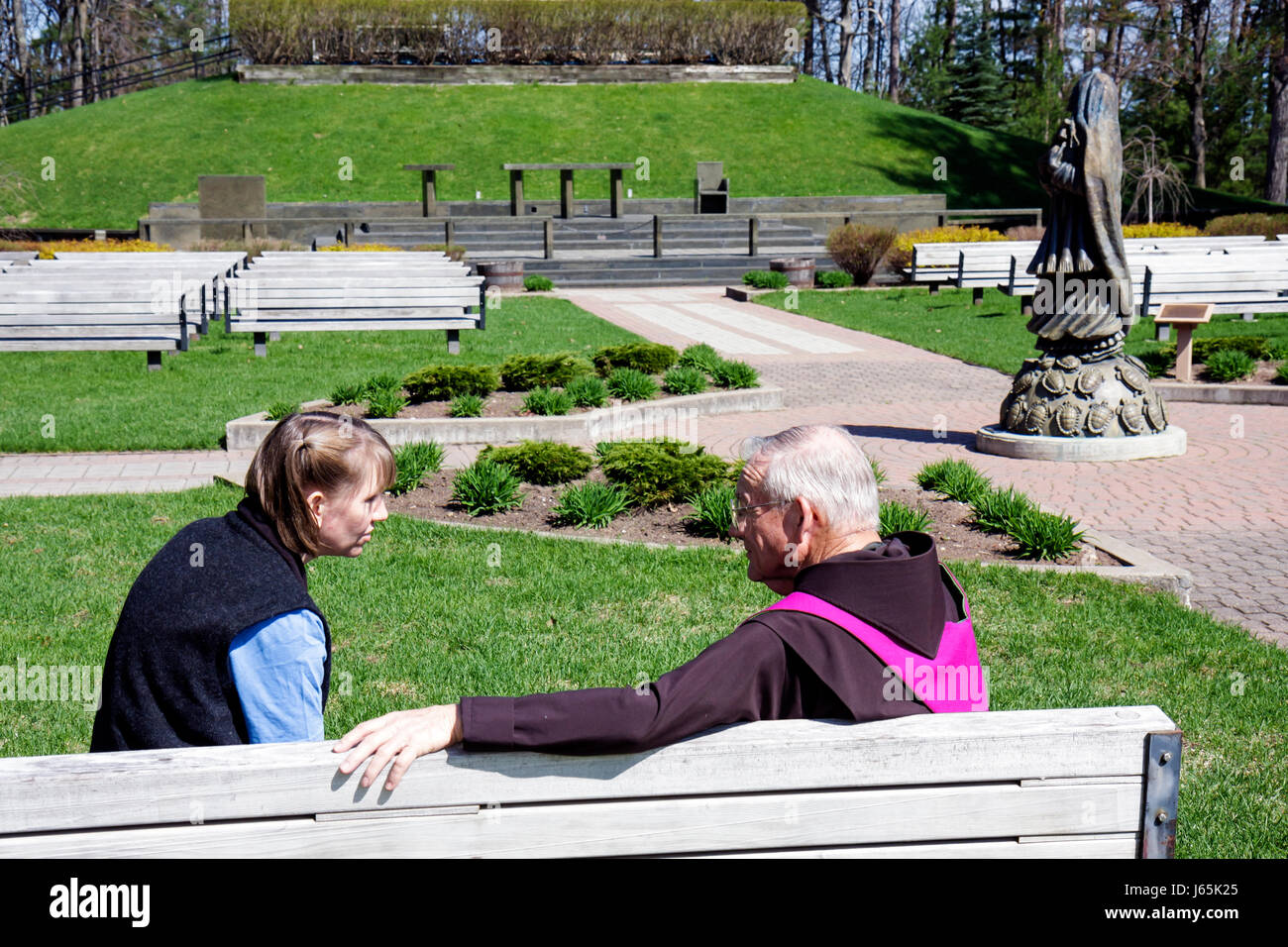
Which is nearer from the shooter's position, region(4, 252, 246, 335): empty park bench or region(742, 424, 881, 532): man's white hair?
region(742, 424, 881, 532): man's white hair

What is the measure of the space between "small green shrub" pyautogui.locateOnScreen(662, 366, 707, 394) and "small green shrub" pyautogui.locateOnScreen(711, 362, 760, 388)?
221 millimetres

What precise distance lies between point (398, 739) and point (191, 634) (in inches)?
26.4

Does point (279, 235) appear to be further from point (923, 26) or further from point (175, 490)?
point (923, 26)

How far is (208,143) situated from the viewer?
40.3 m

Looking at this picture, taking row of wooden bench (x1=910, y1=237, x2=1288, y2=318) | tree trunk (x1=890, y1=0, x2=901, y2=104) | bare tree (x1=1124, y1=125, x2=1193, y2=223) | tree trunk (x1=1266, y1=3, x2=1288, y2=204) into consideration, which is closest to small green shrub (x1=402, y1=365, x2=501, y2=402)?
row of wooden bench (x1=910, y1=237, x2=1288, y2=318)

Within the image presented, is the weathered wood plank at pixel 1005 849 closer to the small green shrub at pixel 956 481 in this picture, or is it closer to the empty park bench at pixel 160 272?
the small green shrub at pixel 956 481

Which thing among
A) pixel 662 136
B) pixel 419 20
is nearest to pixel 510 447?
pixel 662 136

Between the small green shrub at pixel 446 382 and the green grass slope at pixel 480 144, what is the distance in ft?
89.9

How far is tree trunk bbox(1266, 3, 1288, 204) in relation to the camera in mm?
37688

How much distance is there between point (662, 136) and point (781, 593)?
4124 cm

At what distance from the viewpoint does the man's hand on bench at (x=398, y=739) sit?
75.7 inches

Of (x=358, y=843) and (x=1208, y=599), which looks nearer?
(x=358, y=843)

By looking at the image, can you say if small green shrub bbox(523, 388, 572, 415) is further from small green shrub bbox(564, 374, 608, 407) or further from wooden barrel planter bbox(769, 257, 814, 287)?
wooden barrel planter bbox(769, 257, 814, 287)
